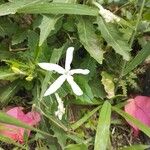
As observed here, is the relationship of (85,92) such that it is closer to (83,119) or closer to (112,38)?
(83,119)

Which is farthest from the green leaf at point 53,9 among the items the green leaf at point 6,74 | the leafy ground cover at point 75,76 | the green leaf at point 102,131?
the green leaf at point 102,131

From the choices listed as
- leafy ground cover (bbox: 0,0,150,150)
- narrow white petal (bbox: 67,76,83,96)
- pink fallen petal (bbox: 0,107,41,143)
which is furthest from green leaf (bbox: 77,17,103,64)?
pink fallen petal (bbox: 0,107,41,143)

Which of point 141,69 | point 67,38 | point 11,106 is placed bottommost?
point 11,106

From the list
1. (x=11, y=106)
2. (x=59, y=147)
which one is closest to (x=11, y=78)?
(x=11, y=106)

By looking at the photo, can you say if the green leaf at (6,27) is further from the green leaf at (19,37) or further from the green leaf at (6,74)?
the green leaf at (6,74)

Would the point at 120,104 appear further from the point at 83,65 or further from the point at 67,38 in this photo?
the point at 67,38

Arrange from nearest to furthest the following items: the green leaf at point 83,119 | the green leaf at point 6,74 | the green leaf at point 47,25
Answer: the green leaf at point 47,25 < the green leaf at point 6,74 < the green leaf at point 83,119
